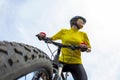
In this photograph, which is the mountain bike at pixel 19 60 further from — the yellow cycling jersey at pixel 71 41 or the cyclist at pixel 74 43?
the yellow cycling jersey at pixel 71 41

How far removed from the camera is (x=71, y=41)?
6668 millimetres

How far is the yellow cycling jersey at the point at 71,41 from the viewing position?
643 centimetres

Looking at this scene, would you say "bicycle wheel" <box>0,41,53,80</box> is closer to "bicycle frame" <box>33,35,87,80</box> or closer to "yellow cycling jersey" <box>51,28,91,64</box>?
"bicycle frame" <box>33,35,87,80</box>

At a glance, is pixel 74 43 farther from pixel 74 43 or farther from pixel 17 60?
pixel 17 60

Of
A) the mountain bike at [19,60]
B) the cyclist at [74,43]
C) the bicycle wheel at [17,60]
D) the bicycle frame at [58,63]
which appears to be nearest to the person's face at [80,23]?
the cyclist at [74,43]

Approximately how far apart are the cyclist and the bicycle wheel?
215cm

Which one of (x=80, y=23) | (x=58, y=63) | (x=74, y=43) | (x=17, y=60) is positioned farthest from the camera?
(x=80, y=23)

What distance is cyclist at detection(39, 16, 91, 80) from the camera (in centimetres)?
637

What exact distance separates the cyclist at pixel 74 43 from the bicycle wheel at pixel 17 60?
215 centimetres

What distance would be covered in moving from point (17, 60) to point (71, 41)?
134 inches

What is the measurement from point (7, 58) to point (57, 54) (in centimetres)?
277

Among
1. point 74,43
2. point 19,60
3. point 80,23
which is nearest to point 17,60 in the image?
point 19,60

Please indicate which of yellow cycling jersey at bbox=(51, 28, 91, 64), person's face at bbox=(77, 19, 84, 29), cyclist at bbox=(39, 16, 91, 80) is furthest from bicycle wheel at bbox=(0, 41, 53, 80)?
person's face at bbox=(77, 19, 84, 29)

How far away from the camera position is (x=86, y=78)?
650 centimetres
